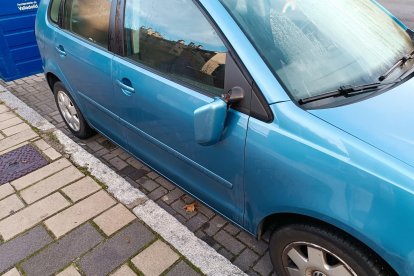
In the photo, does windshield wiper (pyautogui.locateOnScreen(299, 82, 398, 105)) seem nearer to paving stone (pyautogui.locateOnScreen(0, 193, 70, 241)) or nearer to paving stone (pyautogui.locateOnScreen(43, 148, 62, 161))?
paving stone (pyautogui.locateOnScreen(0, 193, 70, 241))

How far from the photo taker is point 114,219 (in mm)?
2596

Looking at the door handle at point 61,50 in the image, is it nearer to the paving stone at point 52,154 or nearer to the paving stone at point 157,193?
the paving stone at point 52,154

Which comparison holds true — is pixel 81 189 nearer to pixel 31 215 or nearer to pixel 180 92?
pixel 31 215

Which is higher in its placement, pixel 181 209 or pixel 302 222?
pixel 302 222

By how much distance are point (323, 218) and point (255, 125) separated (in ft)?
1.73

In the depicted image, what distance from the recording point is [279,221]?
1.90 meters

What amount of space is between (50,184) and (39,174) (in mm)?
205

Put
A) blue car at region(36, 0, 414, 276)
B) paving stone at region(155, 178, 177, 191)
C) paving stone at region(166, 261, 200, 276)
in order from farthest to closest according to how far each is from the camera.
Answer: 1. paving stone at region(155, 178, 177, 191)
2. paving stone at region(166, 261, 200, 276)
3. blue car at region(36, 0, 414, 276)

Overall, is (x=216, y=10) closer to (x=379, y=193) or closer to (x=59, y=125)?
(x=379, y=193)

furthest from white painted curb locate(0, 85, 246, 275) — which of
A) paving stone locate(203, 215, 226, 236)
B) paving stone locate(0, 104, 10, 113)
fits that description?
paving stone locate(0, 104, 10, 113)

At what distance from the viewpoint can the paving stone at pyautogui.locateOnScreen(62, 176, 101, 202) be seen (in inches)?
111

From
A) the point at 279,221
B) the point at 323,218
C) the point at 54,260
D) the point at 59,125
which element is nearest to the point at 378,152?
the point at 323,218

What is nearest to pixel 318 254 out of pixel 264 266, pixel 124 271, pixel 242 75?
pixel 264 266

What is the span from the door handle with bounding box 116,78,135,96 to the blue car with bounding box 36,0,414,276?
0.06ft
